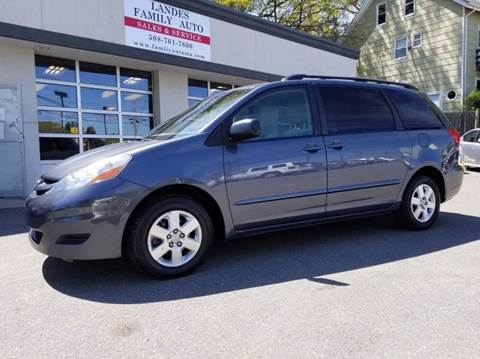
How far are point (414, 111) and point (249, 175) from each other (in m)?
2.68

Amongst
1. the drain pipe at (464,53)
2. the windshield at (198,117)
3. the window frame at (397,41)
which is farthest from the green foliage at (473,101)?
the windshield at (198,117)

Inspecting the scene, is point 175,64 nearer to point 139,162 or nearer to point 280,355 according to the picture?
point 139,162

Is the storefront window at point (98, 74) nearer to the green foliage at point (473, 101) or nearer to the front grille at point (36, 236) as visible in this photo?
the front grille at point (36, 236)

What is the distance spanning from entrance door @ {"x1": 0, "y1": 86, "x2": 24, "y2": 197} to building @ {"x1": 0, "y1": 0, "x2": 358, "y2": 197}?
0.7 inches

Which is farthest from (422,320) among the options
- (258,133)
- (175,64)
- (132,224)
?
(175,64)

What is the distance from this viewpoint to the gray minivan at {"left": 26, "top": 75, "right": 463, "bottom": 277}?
3.59 m

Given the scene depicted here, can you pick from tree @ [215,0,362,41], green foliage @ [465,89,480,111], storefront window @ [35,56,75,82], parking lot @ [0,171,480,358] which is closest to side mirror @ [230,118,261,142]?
parking lot @ [0,171,480,358]

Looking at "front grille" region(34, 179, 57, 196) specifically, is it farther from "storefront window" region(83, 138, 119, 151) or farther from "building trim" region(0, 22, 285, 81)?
"storefront window" region(83, 138, 119, 151)

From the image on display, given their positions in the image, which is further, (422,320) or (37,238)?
(37,238)

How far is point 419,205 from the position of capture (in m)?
5.39

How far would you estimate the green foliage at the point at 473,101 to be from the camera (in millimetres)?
19578

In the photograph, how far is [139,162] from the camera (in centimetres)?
369

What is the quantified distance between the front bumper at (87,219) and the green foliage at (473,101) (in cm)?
2003

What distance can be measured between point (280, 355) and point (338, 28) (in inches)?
1076
